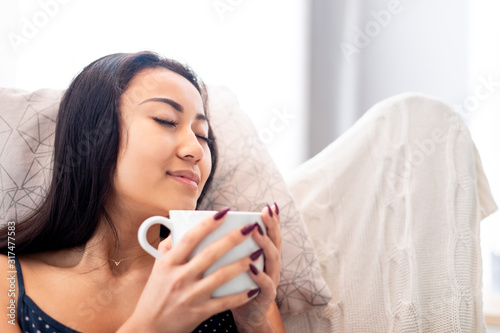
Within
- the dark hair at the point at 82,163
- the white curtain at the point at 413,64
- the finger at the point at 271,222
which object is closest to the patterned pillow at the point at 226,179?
the dark hair at the point at 82,163

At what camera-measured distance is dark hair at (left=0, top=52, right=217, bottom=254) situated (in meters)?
0.82

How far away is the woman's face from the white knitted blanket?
0.41 metres

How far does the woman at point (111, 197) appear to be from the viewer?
30.3 inches

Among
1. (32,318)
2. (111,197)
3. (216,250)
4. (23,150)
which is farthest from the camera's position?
(23,150)

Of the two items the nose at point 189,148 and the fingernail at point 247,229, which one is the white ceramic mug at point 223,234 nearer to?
the fingernail at point 247,229

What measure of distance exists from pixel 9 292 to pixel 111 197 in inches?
8.7

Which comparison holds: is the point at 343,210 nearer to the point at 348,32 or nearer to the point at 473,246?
the point at 473,246

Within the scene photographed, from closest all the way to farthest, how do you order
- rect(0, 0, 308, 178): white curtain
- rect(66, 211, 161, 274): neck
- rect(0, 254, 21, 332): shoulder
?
rect(0, 254, 21, 332): shoulder → rect(66, 211, 161, 274): neck → rect(0, 0, 308, 178): white curtain

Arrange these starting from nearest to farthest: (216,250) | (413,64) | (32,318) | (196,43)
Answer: (216,250)
(32,318)
(196,43)
(413,64)

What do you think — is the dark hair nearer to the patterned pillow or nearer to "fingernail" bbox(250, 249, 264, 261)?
the patterned pillow

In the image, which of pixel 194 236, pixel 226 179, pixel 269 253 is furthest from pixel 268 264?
pixel 226 179

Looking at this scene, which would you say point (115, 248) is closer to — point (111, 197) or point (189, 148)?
point (111, 197)

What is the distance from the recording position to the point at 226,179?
1.09m

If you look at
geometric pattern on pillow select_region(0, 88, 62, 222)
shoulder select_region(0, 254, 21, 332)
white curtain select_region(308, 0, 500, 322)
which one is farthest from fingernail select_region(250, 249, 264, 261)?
white curtain select_region(308, 0, 500, 322)
